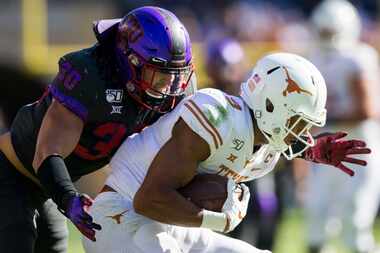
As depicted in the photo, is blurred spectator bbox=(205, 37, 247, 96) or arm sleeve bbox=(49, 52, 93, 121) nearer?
arm sleeve bbox=(49, 52, 93, 121)

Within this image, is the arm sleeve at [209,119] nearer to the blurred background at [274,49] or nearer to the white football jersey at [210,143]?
the white football jersey at [210,143]

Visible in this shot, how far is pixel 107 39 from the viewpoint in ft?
13.8

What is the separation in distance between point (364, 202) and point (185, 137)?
328cm

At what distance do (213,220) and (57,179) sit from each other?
1.89ft

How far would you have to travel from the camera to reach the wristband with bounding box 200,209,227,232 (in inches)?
148

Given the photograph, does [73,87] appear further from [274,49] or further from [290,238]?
[274,49]

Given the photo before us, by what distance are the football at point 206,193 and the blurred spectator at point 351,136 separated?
9.84ft

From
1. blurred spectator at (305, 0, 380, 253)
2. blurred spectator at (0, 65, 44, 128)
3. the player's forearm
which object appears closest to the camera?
the player's forearm

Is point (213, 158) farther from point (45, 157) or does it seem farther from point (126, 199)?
point (45, 157)

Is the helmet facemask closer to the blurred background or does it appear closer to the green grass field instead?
the blurred background

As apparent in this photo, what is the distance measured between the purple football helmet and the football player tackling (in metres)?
0.10

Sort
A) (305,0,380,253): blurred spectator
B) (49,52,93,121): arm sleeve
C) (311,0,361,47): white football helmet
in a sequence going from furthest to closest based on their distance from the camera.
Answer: (311,0,361,47): white football helmet < (305,0,380,253): blurred spectator < (49,52,93,121): arm sleeve

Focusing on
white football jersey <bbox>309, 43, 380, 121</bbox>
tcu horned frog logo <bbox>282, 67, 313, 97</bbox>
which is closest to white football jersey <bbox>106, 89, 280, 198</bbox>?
tcu horned frog logo <bbox>282, 67, 313, 97</bbox>

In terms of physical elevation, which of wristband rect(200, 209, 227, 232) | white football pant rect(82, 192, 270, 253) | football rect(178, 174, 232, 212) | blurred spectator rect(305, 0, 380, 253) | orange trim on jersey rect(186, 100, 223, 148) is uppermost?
orange trim on jersey rect(186, 100, 223, 148)
